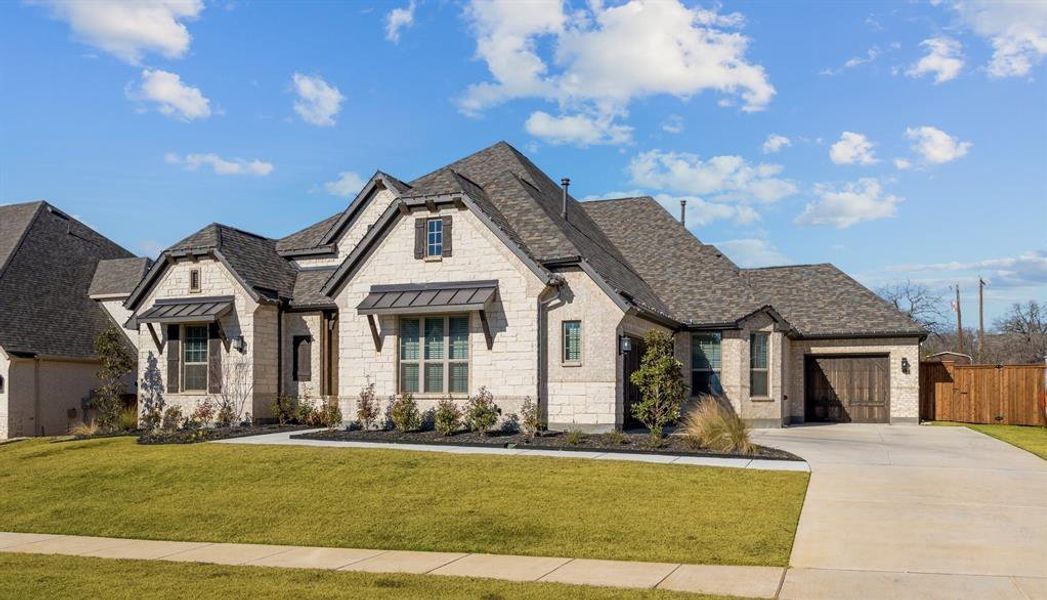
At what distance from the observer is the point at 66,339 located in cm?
2925

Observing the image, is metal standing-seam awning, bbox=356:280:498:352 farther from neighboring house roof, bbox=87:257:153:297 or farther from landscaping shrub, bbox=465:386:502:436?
neighboring house roof, bbox=87:257:153:297

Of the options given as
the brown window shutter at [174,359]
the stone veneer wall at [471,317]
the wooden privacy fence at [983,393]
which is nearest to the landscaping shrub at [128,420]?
the brown window shutter at [174,359]

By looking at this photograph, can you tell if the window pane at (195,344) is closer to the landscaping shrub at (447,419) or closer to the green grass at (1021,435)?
the landscaping shrub at (447,419)

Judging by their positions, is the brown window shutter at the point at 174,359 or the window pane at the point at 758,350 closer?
the brown window shutter at the point at 174,359

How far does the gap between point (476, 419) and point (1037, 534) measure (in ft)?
40.7

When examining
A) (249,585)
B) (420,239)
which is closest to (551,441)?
(420,239)

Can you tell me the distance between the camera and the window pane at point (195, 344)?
25.4m

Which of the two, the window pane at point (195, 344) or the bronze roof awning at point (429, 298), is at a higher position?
the bronze roof awning at point (429, 298)

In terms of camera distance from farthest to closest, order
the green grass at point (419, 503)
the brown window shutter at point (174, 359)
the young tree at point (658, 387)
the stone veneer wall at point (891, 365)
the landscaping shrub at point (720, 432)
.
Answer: the stone veneer wall at point (891, 365), the brown window shutter at point (174, 359), the young tree at point (658, 387), the landscaping shrub at point (720, 432), the green grass at point (419, 503)

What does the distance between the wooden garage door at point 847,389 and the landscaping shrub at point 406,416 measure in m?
14.0

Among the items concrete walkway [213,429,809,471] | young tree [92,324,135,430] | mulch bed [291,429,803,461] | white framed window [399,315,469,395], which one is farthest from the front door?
young tree [92,324,135,430]

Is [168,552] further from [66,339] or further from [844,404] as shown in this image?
[844,404]

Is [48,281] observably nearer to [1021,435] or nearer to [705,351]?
[705,351]

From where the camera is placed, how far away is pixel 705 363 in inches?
1035
